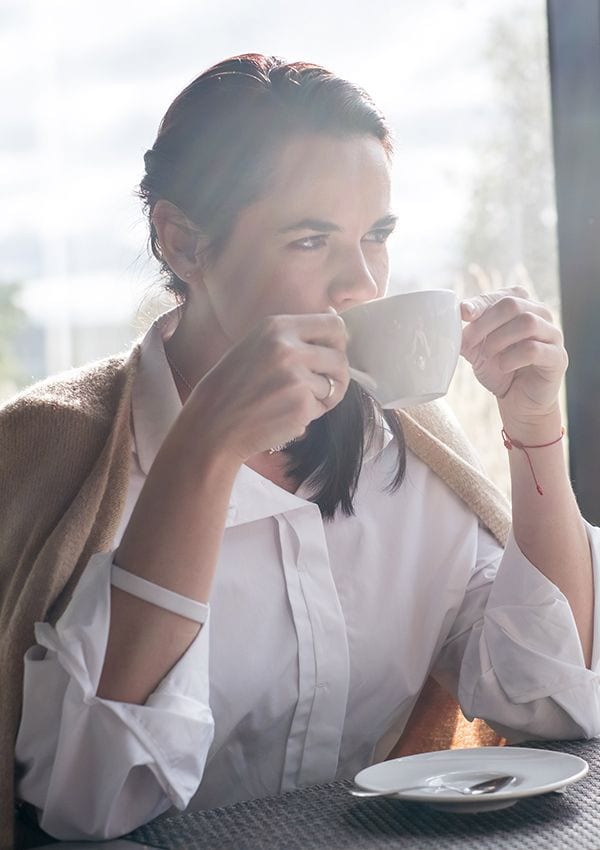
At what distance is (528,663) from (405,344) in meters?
0.43

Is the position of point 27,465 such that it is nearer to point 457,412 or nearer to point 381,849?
point 381,849

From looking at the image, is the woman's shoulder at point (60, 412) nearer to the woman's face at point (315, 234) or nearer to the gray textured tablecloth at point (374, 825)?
the woman's face at point (315, 234)

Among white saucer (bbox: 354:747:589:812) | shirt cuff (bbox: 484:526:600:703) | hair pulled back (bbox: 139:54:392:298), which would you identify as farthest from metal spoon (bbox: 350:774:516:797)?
hair pulled back (bbox: 139:54:392:298)

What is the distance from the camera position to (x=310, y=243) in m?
1.23

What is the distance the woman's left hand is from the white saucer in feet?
1.36

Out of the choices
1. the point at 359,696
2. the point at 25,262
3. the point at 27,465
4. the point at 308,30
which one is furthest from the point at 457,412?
the point at 27,465

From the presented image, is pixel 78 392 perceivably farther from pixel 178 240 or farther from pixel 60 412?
pixel 178 240

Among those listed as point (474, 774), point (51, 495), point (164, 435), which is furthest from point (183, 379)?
point (474, 774)

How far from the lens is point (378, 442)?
4.74 ft

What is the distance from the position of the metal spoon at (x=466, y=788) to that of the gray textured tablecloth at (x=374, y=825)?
0.05 feet

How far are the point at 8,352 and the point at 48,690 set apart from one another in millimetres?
2247

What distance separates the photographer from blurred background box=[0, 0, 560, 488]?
283 cm

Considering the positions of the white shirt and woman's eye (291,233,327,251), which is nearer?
the white shirt

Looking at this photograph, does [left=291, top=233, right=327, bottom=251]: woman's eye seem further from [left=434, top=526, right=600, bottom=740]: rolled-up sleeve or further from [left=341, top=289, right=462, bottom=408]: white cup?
[left=434, top=526, right=600, bottom=740]: rolled-up sleeve
